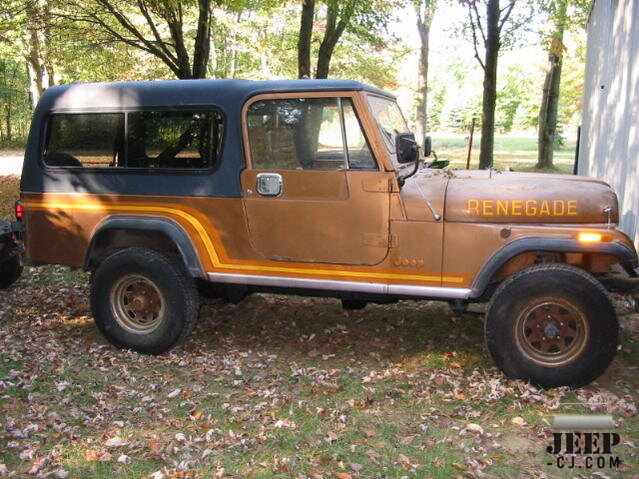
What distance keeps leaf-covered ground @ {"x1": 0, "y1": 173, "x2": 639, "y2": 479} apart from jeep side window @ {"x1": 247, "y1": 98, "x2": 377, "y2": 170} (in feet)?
5.45

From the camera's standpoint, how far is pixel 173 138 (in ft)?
16.2

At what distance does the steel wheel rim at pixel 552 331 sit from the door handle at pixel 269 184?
204 centimetres

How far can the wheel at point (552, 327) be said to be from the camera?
13.5ft

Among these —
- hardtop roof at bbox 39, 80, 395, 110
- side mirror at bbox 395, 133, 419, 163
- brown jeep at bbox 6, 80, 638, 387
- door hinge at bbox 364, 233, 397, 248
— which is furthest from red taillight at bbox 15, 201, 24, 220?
side mirror at bbox 395, 133, 419, 163

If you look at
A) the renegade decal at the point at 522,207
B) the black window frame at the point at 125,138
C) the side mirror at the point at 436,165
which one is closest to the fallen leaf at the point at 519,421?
the renegade decal at the point at 522,207

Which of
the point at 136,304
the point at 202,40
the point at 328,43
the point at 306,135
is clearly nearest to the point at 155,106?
the point at 306,135

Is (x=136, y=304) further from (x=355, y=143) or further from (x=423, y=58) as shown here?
(x=423, y=58)

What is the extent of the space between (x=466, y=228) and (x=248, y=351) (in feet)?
7.22

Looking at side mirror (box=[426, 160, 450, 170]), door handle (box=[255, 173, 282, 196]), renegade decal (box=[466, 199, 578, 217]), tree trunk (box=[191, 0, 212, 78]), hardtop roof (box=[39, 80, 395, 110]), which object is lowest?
renegade decal (box=[466, 199, 578, 217])

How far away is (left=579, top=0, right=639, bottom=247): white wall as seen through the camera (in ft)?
23.1

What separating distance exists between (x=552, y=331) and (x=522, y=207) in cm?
90

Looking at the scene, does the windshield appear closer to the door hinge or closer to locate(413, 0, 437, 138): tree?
the door hinge

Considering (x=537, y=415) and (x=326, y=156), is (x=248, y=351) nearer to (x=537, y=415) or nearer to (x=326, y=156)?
(x=326, y=156)

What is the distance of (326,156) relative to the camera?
4.58m
